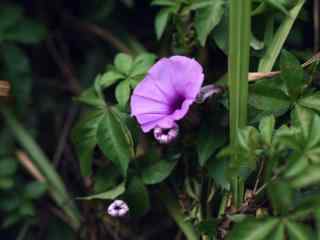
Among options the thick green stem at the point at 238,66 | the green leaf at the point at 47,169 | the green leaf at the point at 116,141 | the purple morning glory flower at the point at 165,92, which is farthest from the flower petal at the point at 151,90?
the green leaf at the point at 47,169

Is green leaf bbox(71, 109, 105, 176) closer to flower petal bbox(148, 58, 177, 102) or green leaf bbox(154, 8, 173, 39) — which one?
flower petal bbox(148, 58, 177, 102)

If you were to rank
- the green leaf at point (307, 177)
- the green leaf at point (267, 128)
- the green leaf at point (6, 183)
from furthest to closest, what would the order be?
the green leaf at point (6, 183) < the green leaf at point (267, 128) < the green leaf at point (307, 177)

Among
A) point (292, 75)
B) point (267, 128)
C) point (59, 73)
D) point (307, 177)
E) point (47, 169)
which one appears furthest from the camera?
point (59, 73)

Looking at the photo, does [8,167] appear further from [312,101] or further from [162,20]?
[312,101]

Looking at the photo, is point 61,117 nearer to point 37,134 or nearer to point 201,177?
point 37,134

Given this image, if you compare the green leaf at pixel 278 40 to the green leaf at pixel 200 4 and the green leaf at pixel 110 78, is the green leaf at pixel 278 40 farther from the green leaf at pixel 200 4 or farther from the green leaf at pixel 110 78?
the green leaf at pixel 110 78

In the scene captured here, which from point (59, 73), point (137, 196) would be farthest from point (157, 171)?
point (59, 73)

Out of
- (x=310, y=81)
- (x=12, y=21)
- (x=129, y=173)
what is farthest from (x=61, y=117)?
(x=310, y=81)
